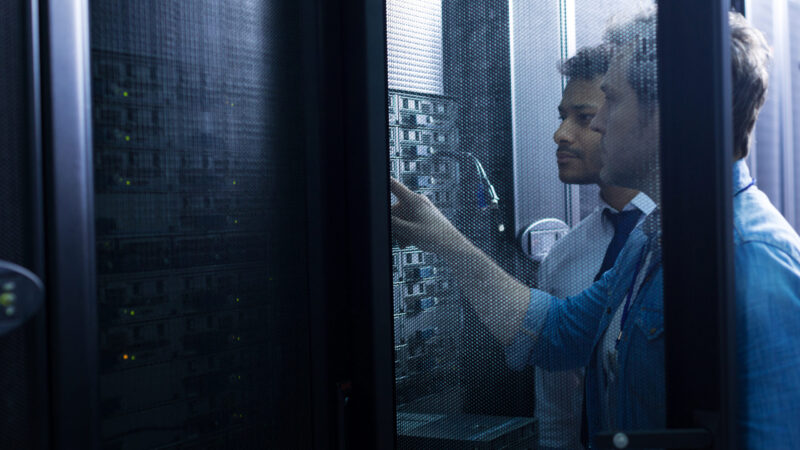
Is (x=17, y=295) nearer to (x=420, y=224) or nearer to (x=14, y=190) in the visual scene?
(x=14, y=190)

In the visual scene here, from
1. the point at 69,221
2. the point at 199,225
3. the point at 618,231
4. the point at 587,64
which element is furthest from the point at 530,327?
the point at 69,221

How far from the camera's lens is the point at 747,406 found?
3.25ft

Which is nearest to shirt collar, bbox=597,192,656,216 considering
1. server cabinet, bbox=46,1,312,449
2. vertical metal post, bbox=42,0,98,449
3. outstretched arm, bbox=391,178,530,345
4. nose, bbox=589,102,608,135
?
nose, bbox=589,102,608,135

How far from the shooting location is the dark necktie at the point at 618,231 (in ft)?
3.34

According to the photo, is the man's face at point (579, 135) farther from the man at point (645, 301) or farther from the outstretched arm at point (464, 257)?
the outstretched arm at point (464, 257)

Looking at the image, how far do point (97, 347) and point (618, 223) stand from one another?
28.8 inches

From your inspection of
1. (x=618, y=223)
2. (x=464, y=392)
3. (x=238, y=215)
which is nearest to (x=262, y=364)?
(x=238, y=215)

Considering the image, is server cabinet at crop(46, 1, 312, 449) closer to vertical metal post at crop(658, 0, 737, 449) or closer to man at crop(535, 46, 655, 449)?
man at crop(535, 46, 655, 449)

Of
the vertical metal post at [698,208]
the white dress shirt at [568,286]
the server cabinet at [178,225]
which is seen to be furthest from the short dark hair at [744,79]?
the server cabinet at [178,225]

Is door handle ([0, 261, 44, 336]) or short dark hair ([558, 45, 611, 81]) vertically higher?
short dark hair ([558, 45, 611, 81])

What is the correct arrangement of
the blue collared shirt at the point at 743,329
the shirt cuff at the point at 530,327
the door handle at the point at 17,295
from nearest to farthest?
the door handle at the point at 17,295, the blue collared shirt at the point at 743,329, the shirt cuff at the point at 530,327

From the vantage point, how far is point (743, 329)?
983mm

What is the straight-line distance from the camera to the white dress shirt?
105 centimetres

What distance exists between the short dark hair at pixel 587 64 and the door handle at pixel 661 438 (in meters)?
0.52
